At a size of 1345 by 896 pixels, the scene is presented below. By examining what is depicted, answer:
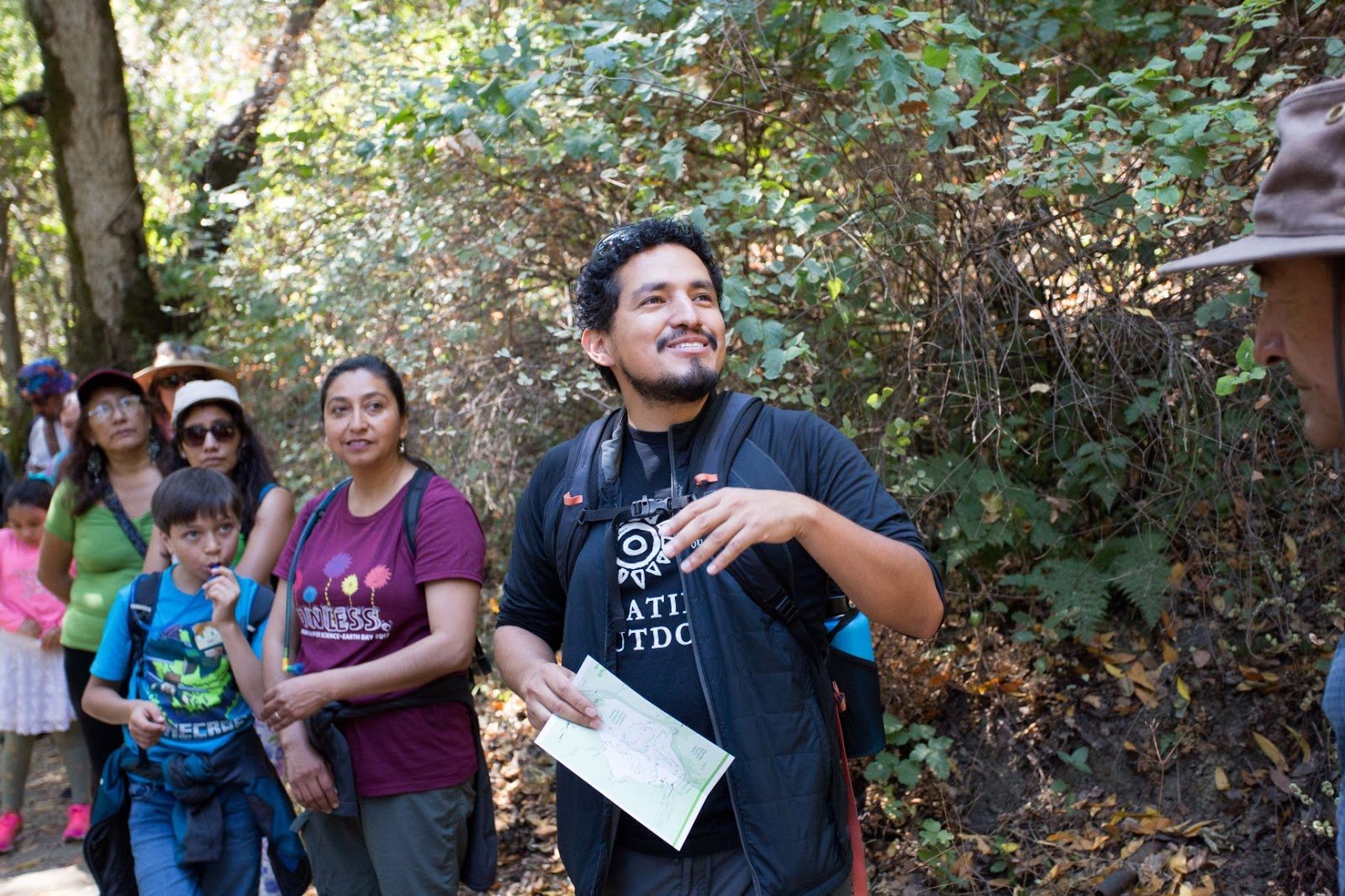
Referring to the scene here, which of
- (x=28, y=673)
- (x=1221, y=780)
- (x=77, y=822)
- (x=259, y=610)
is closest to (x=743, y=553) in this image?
(x=259, y=610)

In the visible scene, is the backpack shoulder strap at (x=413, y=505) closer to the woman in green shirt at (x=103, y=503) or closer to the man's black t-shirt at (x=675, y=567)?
the man's black t-shirt at (x=675, y=567)

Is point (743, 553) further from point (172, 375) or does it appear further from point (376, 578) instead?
point (172, 375)

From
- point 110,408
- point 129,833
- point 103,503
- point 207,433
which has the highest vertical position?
point 110,408

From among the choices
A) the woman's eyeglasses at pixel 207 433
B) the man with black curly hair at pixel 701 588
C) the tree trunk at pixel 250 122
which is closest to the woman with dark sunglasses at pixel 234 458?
the woman's eyeglasses at pixel 207 433

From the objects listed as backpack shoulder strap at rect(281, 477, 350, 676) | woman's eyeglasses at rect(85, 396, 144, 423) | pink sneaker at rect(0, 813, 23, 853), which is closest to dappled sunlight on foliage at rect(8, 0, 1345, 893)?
woman's eyeglasses at rect(85, 396, 144, 423)

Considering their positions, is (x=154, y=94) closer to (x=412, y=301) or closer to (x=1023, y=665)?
(x=412, y=301)

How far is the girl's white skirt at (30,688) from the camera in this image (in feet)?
20.9

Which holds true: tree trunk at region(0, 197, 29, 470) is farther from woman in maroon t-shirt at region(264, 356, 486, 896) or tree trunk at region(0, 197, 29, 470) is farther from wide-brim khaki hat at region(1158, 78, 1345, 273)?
wide-brim khaki hat at region(1158, 78, 1345, 273)

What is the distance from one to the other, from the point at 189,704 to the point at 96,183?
301 inches

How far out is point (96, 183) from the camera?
1000cm

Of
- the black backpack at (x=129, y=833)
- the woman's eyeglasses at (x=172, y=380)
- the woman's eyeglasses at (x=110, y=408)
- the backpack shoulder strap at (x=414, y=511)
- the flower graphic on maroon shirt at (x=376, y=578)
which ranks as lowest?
the black backpack at (x=129, y=833)

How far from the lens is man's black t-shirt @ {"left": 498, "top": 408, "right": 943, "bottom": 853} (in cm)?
244

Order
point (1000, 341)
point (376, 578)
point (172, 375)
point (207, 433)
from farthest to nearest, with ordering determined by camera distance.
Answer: point (172, 375)
point (1000, 341)
point (207, 433)
point (376, 578)

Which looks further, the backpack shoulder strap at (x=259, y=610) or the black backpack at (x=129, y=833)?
the backpack shoulder strap at (x=259, y=610)
